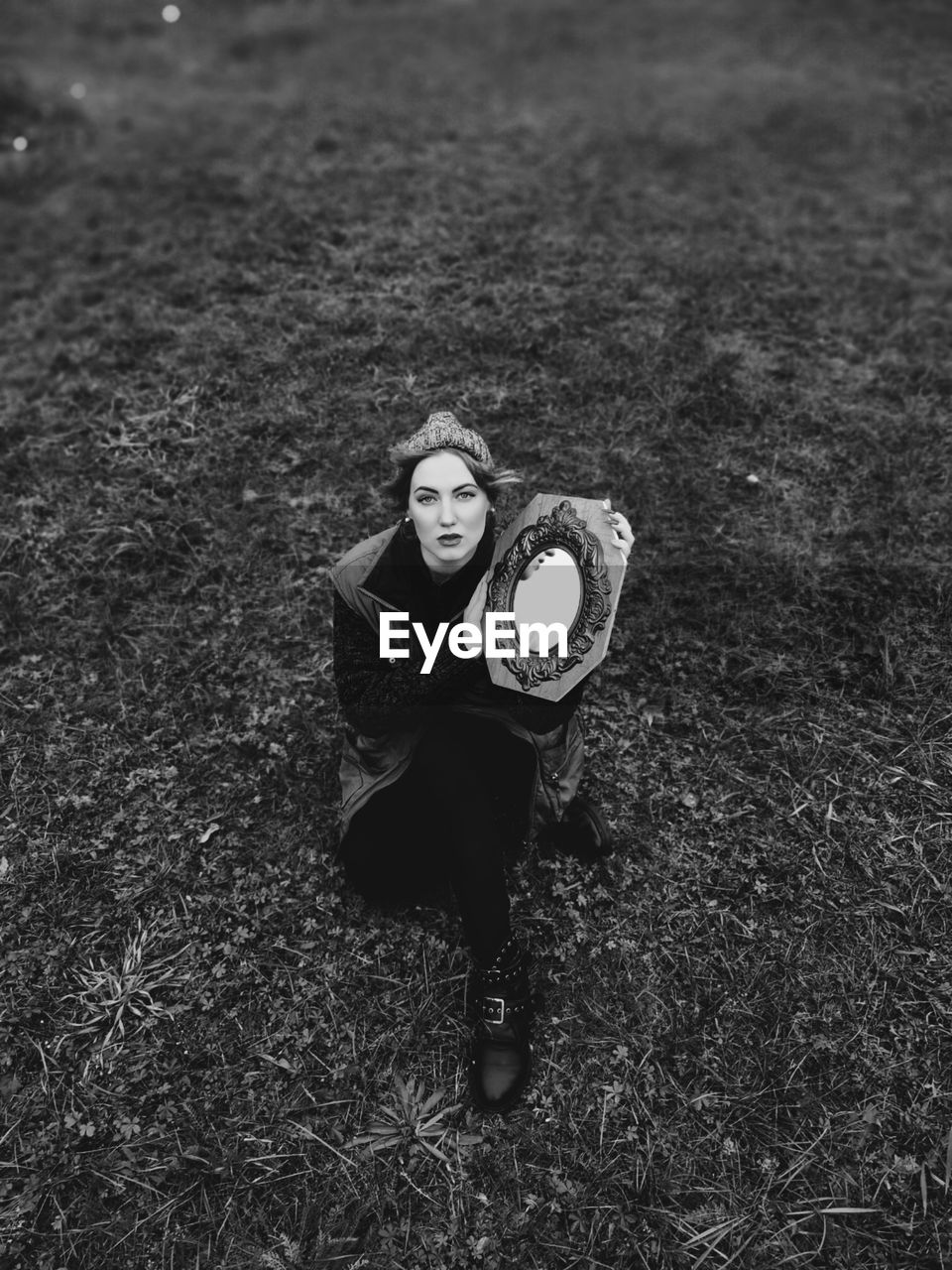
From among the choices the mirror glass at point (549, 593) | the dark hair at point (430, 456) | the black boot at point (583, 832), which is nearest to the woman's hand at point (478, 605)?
the mirror glass at point (549, 593)

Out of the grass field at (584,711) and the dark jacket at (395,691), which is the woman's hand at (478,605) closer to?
the dark jacket at (395,691)

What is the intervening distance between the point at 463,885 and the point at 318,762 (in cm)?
122

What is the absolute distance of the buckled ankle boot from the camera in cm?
274

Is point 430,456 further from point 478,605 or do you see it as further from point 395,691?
point 395,691

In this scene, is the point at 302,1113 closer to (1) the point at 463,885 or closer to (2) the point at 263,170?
(1) the point at 463,885

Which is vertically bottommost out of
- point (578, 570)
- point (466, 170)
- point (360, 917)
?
point (360, 917)

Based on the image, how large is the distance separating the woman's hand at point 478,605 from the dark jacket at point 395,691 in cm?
8

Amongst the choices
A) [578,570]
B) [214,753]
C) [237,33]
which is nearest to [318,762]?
[214,753]

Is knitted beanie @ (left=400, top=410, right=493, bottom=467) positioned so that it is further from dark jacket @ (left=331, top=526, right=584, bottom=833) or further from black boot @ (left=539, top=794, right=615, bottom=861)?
black boot @ (left=539, top=794, right=615, bottom=861)

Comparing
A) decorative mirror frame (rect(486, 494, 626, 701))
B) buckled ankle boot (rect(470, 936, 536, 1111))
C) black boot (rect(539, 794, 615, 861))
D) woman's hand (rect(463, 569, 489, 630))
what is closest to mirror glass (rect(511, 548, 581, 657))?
decorative mirror frame (rect(486, 494, 626, 701))

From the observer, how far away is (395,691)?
2711mm

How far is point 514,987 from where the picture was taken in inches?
111

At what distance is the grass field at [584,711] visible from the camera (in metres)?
2.63

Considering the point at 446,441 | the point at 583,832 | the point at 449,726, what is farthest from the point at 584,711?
the point at 446,441
